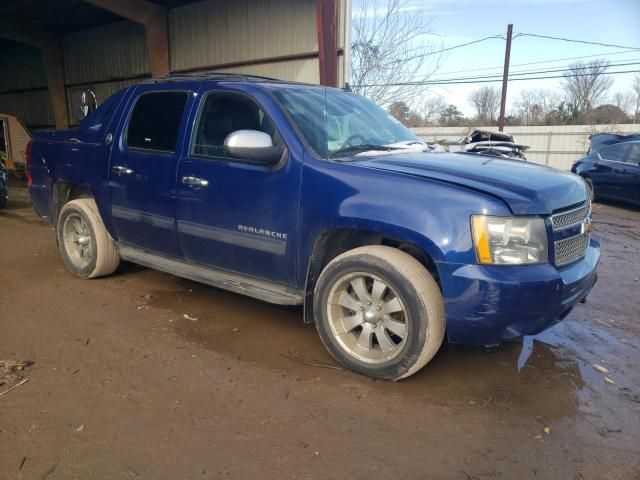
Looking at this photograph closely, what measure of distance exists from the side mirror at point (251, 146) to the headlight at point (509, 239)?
1.37 metres

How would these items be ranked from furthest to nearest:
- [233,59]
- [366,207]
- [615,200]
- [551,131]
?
[551,131] < [233,59] < [615,200] < [366,207]

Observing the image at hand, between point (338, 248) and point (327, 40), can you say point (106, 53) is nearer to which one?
point (327, 40)

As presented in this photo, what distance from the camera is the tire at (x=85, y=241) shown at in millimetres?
4684

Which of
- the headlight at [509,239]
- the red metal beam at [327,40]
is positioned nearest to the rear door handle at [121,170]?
the headlight at [509,239]

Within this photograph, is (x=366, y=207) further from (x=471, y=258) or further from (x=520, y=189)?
A: (x=520, y=189)

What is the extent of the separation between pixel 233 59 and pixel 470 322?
11.9 m

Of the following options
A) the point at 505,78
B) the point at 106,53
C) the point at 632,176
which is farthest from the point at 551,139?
the point at 106,53

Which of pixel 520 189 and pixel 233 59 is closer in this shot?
pixel 520 189

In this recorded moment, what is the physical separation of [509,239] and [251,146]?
1.65 meters

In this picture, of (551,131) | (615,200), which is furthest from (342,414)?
(551,131)

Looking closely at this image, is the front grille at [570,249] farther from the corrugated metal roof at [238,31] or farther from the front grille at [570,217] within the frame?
the corrugated metal roof at [238,31]

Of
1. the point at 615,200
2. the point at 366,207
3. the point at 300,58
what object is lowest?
the point at 615,200

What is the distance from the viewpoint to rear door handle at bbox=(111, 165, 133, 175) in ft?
13.7

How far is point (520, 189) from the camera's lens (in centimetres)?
277
